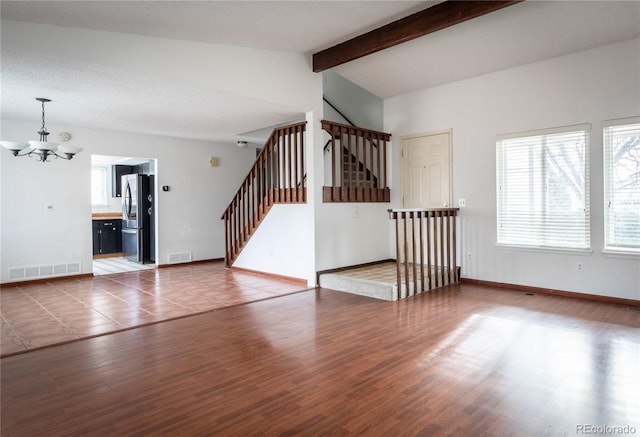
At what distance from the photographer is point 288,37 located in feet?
16.6

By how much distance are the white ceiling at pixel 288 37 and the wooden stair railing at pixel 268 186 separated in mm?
410

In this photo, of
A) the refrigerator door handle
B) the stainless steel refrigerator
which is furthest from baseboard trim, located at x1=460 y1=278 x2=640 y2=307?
the refrigerator door handle

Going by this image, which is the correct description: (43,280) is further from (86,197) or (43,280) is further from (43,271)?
(86,197)

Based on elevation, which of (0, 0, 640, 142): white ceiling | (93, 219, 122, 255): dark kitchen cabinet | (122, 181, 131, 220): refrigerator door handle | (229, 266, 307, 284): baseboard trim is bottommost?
(229, 266, 307, 284): baseboard trim

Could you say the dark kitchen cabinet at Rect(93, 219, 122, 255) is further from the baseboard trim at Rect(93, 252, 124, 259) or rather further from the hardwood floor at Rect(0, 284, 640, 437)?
the hardwood floor at Rect(0, 284, 640, 437)

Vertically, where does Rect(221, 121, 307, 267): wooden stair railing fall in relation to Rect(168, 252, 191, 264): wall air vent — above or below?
above

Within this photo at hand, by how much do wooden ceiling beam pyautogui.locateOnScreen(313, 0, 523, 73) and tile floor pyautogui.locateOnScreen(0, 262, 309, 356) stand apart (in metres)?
3.38

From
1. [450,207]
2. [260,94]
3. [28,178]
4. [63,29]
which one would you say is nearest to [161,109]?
[260,94]

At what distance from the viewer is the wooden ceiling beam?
13.6 ft

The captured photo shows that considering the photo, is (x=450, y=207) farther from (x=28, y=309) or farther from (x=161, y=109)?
(x=28, y=309)

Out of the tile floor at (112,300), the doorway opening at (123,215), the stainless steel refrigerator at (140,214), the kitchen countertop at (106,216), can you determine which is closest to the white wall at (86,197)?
the doorway opening at (123,215)

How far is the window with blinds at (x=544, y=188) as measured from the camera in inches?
198

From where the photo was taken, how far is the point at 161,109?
18.8ft

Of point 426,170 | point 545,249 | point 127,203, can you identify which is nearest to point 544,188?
point 545,249
